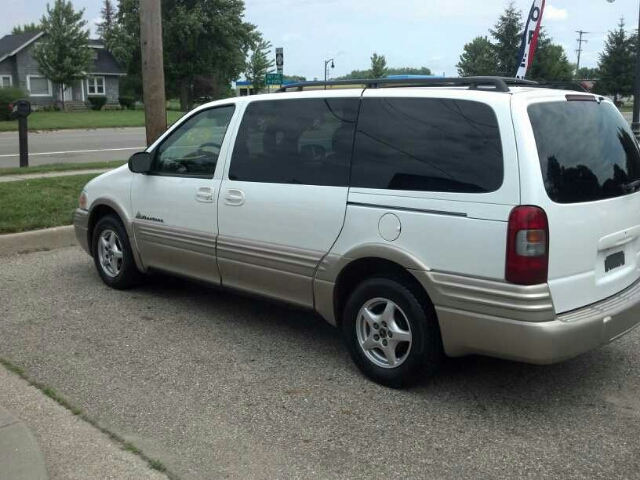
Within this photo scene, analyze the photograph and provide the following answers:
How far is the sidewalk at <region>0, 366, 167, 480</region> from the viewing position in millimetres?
3229

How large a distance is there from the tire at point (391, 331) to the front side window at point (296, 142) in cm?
77

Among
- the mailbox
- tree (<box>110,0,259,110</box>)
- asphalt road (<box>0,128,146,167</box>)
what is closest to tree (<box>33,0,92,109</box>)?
tree (<box>110,0,259,110</box>)

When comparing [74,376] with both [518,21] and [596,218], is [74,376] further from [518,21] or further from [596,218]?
[518,21]

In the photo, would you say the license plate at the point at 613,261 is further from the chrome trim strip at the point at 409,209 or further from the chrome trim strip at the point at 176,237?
the chrome trim strip at the point at 176,237

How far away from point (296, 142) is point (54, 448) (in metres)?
2.46

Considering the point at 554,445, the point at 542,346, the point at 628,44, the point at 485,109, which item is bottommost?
the point at 554,445

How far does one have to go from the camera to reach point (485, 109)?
381cm

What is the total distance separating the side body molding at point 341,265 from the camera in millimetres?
3980

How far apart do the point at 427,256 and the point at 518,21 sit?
47252 mm

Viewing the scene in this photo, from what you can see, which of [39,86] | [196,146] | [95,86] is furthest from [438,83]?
[95,86]

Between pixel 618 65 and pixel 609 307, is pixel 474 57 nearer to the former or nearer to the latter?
pixel 618 65

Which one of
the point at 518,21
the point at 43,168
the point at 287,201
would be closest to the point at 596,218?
the point at 287,201

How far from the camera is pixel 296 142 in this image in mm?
4766

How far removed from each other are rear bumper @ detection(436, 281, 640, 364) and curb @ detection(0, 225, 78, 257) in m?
5.61
